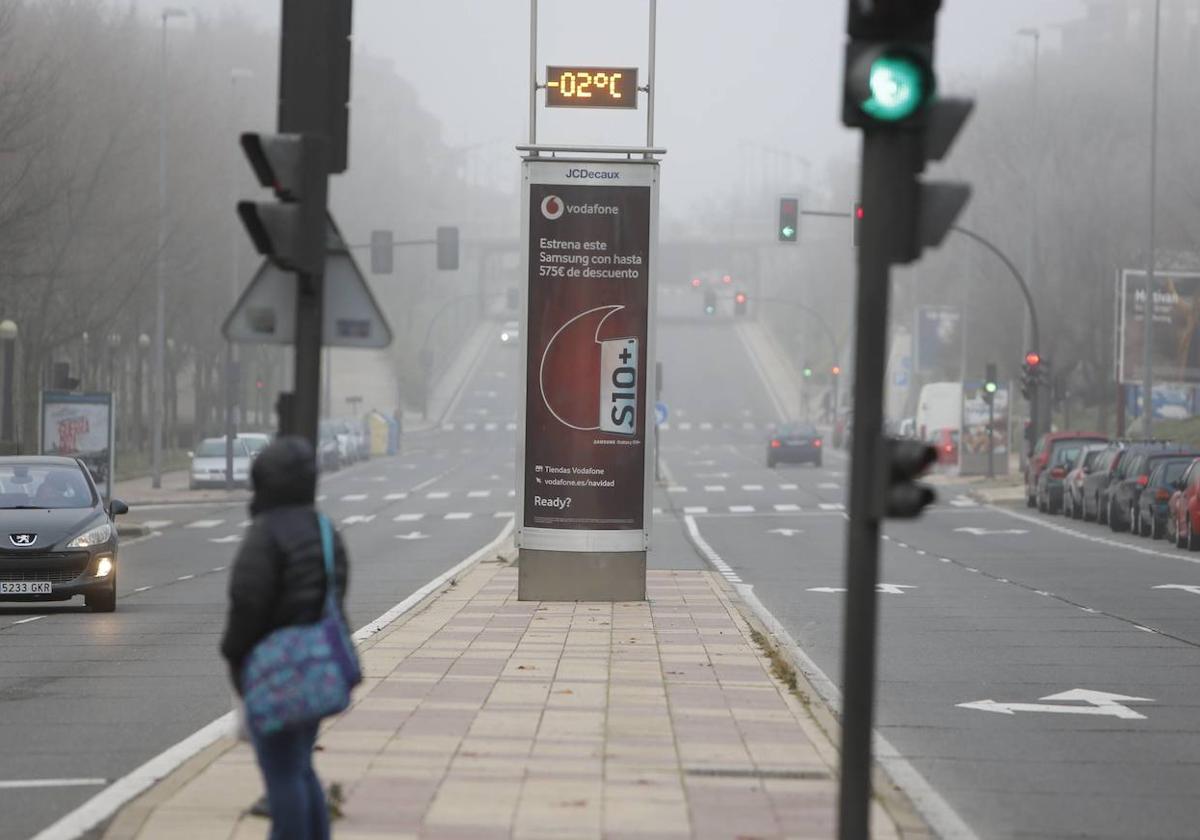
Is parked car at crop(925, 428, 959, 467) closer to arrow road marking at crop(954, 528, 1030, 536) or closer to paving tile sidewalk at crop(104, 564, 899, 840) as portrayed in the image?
arrow road marking at crop(954, 528, 1030, 536)

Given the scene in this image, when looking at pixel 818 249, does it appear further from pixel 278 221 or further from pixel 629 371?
pixel 278 221

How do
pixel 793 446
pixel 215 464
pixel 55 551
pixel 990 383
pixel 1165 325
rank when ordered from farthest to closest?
pixel 793 446
pixel 990 383
pixel 215 464
pixel 1165 325
pixel 55 551

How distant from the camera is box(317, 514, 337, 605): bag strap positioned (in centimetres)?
712

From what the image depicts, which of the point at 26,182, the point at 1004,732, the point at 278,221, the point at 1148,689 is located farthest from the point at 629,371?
the point at 26,182

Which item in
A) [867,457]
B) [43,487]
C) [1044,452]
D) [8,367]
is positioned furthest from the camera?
[1044,452]

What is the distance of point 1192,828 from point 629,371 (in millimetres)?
11963

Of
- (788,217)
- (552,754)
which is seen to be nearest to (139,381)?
(788,217)

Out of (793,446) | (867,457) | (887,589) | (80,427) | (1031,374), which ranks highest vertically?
(1031,374)

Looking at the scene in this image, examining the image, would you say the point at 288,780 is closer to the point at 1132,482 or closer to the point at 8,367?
the point at 1132,482

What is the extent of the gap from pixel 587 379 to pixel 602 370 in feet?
0.56

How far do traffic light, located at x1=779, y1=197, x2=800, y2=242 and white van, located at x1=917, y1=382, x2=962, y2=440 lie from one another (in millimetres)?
29861

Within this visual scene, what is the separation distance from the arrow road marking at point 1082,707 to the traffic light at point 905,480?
661 centimetres

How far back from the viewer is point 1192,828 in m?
9.43

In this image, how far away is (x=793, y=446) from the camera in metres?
77.9
